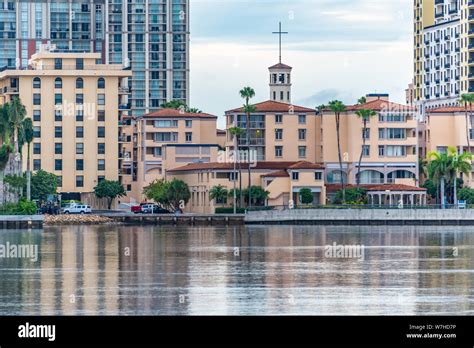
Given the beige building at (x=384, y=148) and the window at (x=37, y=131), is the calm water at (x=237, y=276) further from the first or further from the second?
the window at (x=37, y=131)

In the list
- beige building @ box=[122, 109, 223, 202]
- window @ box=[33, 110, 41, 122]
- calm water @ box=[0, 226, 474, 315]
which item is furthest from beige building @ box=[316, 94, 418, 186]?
calm water @ box=[0, 226, 474, 315]

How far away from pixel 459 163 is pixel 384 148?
43.9 ft

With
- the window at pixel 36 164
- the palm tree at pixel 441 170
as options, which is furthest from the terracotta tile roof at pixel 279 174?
the window at pixel 36 164

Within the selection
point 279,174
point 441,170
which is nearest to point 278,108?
point 279,174

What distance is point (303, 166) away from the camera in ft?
576

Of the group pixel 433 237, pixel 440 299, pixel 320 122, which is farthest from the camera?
pixel 320 122

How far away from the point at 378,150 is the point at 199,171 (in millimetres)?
20678

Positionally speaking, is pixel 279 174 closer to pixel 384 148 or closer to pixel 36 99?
pixel 384 148

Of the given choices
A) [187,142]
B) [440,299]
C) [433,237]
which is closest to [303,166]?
[187,142]

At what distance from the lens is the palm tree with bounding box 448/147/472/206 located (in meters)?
172

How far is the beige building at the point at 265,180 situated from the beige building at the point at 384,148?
22.3 ft

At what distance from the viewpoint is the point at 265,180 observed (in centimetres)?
17850
